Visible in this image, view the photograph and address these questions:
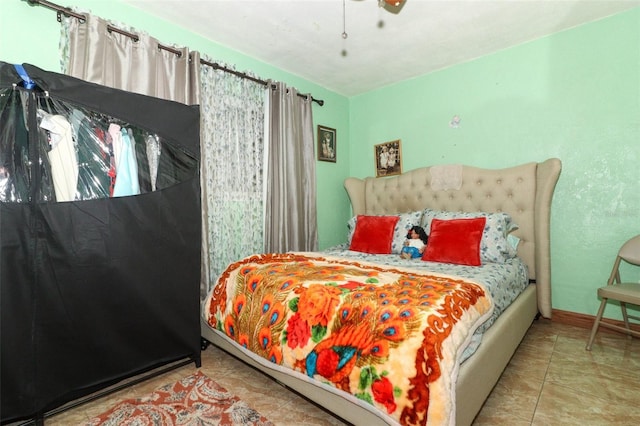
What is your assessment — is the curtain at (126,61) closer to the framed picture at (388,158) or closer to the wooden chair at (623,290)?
the framed picture at (388,158)

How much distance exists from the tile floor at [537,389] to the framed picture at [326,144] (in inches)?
94.2

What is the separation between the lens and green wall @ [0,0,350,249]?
1762mm

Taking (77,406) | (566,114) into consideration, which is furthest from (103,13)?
(566,114)

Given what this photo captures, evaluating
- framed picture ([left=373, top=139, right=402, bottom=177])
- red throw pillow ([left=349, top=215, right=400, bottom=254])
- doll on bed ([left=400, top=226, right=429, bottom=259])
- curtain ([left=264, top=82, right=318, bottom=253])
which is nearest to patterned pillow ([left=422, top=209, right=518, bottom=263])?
doll on bed ([left=400, top=226, right=429, bottom=259])

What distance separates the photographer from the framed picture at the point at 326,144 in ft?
12.0

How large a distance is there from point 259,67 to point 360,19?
1.14m

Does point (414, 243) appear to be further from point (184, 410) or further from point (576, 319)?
point (184, 410)

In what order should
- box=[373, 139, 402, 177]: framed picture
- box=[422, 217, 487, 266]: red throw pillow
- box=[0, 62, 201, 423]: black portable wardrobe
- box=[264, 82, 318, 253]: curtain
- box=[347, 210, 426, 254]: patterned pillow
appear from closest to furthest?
box=[0, 62, 201, 423]: black portable wardrobe < box=[422, 217, 487, 266]: red throw pillow < box=[347, 210, 426, 254]: patterned pillow < box=[264, 82, 318, 253]: curtain < box=[373, 139, 402, 177]: framed picture

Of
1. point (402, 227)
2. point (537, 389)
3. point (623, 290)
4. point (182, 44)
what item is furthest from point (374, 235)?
point (182, 44)

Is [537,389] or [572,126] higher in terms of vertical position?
[572,126]

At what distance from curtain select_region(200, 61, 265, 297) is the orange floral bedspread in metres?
0.80

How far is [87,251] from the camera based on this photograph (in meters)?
1.55

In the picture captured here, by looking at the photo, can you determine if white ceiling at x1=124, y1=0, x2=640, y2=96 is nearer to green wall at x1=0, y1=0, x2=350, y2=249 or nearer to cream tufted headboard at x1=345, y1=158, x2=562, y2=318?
green wall at x1=0, y1=0, x2=350, y2=249

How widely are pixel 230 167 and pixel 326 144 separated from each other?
1384 mm
